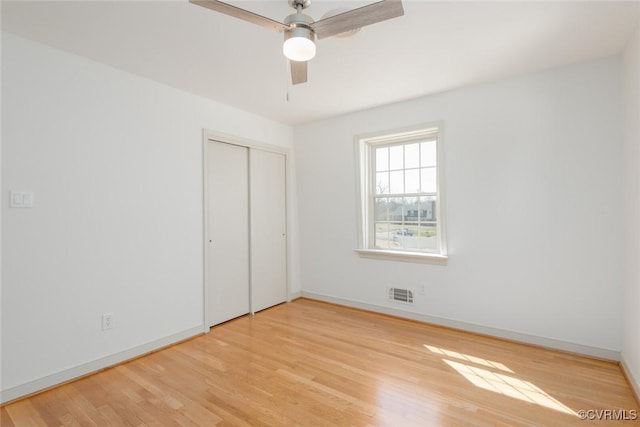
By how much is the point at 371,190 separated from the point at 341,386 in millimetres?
2389

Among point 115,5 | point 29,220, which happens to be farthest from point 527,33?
point 29,220

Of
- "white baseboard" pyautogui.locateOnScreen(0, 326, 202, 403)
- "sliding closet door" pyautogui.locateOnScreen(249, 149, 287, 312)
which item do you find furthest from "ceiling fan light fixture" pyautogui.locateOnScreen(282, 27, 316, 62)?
"white baseboard" pyautogui.locateOnScreen(0, 326, 202, 403)

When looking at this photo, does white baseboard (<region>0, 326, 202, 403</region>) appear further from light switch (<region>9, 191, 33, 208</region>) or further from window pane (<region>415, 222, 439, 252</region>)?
window pane (<region>415, 222, 439, 252</region>)

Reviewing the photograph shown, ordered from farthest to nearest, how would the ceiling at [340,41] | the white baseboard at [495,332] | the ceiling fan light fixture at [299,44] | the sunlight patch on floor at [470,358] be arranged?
the white baseboard at [495,332] → the sunlight patch on floor at [470,358] → the ceiling at [340,41] → the ceiling fan light fixture at [299,44]

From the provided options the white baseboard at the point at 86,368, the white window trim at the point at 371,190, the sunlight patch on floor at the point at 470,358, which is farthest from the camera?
the white window trim at the point at 371,190

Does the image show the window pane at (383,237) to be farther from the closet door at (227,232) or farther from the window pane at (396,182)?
the closet door at (227,232)

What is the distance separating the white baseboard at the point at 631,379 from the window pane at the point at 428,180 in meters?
2.07

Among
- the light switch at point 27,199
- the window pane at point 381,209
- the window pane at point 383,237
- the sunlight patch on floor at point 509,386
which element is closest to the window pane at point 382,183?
the window pane at point 381,209

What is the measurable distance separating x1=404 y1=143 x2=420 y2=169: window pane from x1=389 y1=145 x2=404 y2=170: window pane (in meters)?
0.06

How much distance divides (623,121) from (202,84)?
11.8ft

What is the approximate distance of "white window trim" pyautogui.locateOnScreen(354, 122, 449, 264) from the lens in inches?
132

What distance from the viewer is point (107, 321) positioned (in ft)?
8.52

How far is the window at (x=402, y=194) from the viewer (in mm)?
3512

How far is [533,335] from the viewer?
287 centimetres
